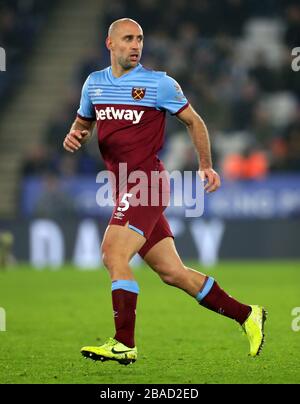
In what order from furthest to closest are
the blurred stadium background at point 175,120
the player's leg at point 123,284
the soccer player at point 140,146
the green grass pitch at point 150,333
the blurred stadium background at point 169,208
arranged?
the blurred stadium background at point 175,120
the blurred stadium background at point 169,208
the soccer player at point 140,146
the player's leg at point 123,284
the green grass pitch at point 150,333

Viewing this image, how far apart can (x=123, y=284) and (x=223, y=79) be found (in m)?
13.2

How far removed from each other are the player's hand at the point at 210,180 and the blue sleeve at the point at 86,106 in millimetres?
918

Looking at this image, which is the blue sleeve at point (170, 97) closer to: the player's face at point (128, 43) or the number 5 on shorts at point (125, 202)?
the player's face at point (128, 43)

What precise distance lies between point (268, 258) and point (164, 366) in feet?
33.0

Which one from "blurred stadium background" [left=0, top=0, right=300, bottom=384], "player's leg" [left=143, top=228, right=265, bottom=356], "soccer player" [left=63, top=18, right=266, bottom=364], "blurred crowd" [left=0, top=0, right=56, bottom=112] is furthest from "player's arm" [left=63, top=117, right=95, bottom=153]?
"blurred crowd" [left=0, top=0, right=56, bottom=112]

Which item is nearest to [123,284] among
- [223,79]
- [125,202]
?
[125,202]

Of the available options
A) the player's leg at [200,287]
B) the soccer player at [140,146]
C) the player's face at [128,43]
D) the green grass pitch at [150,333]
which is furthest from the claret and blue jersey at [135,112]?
the green grass pitch at [150,333]

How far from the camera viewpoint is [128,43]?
6.63 m

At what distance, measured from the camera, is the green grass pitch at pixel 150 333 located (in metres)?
6.19

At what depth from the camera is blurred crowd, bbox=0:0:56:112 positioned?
20.7 meters

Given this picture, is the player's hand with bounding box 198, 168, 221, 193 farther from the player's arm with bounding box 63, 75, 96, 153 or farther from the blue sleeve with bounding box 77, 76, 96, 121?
the blue sleeve with bounding box 77, 76, 96, 121

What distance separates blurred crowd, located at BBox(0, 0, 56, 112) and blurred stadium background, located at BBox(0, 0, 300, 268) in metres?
0.02

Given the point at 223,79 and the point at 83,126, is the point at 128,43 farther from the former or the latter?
the point at 223,79
